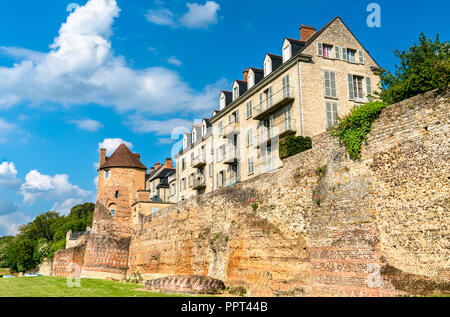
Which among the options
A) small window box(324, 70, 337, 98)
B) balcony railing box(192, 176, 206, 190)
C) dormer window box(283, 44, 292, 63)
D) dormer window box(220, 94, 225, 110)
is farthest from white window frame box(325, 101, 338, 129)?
balcony railing box(192, 176, 206, 190)

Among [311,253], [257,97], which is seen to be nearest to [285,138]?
[257,97]

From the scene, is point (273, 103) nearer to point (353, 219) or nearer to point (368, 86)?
point (368, 86)

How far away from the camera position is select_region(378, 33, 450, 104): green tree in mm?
14797

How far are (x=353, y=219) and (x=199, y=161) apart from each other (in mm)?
26182

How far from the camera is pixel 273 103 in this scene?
91.5 feet

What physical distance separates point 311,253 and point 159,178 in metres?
41.1

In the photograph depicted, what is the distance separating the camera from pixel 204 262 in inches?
949

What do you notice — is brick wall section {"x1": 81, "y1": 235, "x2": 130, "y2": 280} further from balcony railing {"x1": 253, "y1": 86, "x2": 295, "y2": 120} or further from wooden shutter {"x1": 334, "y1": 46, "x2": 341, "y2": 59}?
wooden shutter {"x1": 334, "y1": 46, "x2": 341, "y2": 59}

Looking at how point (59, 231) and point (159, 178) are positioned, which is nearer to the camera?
point (159, 178)

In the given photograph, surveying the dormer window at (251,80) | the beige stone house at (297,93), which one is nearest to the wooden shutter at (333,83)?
the beige stone house at (297,93)

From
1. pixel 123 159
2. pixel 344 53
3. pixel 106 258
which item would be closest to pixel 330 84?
pixel 344 53

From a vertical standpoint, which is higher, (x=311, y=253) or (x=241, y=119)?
(x=241, y=119)

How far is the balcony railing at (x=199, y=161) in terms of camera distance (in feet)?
129

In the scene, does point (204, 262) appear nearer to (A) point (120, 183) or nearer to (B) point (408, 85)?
(B) point (408, 85)
